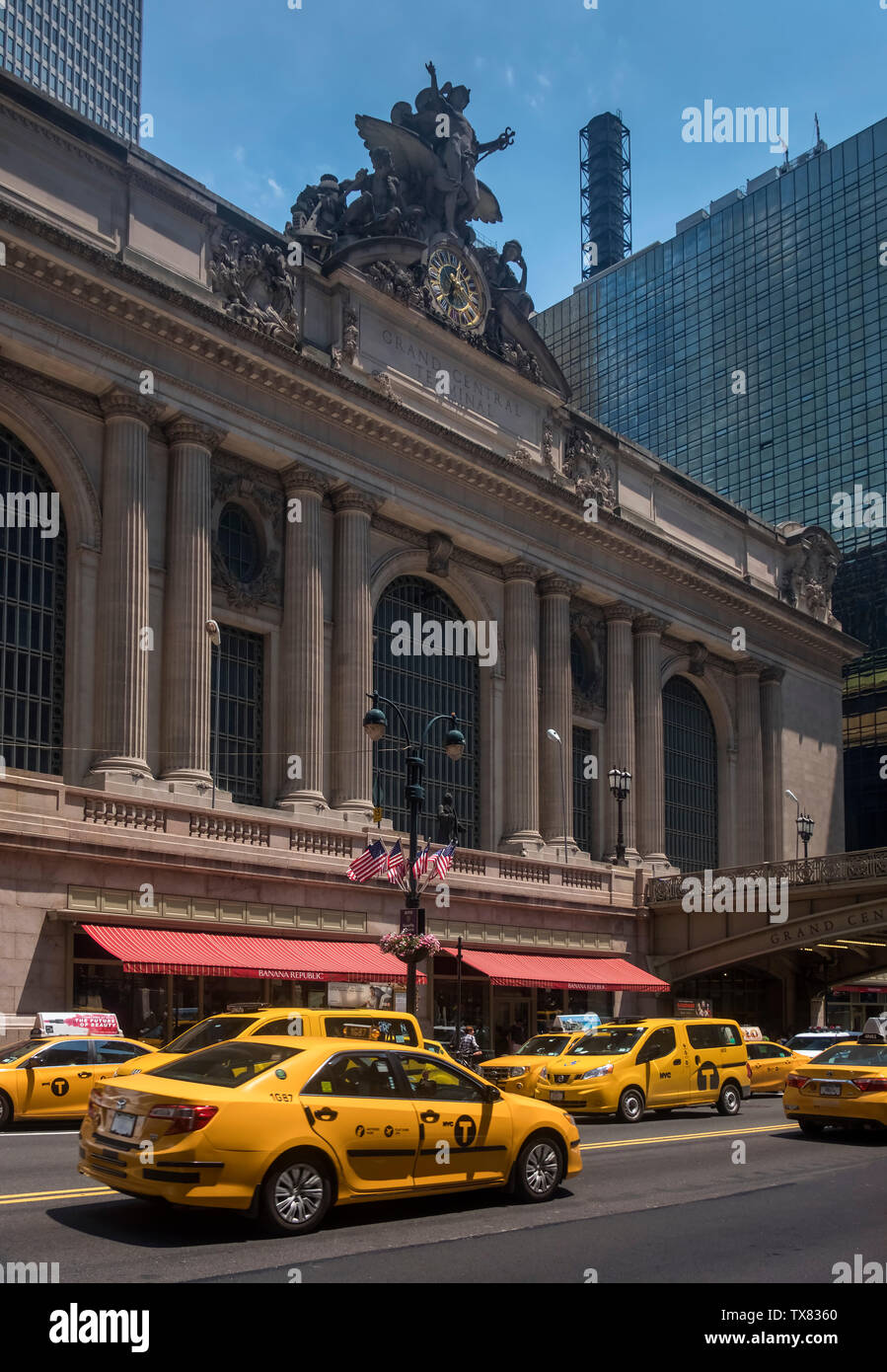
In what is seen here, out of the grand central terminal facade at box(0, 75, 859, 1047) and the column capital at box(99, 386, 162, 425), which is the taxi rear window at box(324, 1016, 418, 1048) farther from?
the column capital at box(99, 386, 162, 425)

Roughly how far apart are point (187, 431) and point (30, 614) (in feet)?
21.9

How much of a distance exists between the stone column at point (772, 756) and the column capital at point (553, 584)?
1588 centimetres

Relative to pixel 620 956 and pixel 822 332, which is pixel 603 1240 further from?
pixel 822 332

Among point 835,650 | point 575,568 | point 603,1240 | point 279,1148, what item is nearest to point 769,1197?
point 603,1240

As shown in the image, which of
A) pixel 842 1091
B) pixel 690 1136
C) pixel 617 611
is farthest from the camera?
pixel 617 611

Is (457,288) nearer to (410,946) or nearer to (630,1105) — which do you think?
(410,946)

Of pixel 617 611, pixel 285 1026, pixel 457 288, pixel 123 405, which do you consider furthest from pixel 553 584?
pixel 285 1026

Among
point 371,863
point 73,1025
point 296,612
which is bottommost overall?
point 73,1025

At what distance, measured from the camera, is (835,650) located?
66.4m

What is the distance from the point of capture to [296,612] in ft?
130

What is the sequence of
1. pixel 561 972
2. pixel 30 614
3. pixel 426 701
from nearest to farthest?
pixel 30 614 < pixel 561 972 < pixel 426 701

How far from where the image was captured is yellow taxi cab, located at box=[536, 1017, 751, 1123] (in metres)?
22.6
